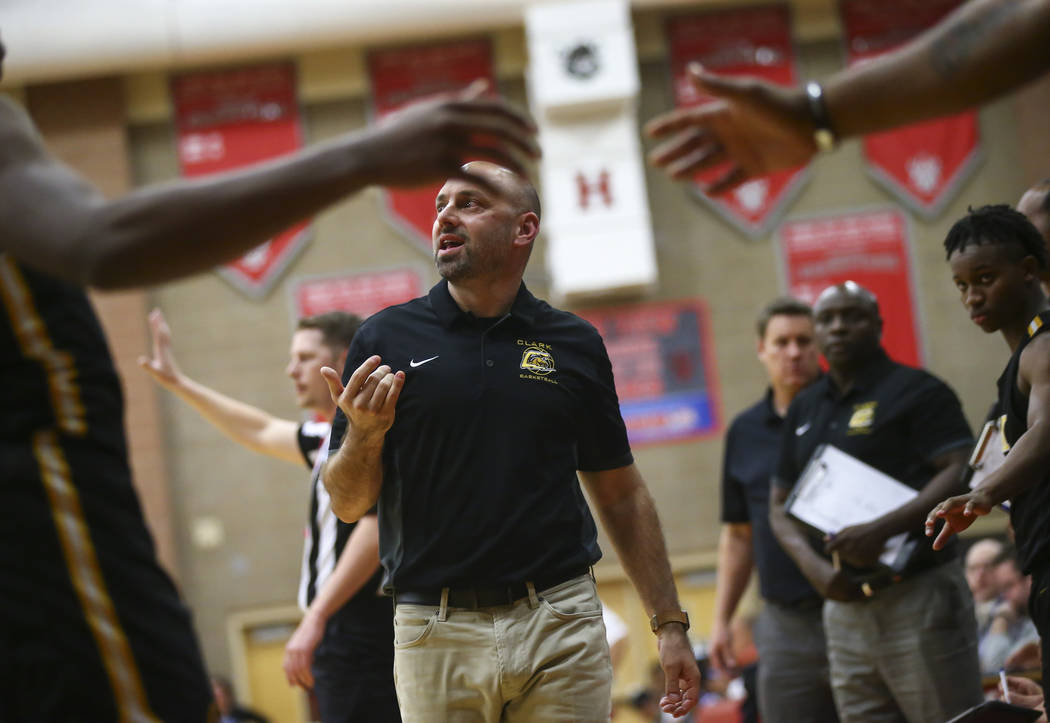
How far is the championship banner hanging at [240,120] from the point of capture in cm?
1189

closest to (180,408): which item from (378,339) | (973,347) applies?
(973,347)

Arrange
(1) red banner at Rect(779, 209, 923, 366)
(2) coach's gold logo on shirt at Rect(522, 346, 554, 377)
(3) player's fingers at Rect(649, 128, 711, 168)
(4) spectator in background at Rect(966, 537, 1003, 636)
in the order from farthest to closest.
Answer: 1. (1) red banner at Rect(779, 209, 923, 366)
2. (4) spectator in background at Rect(966, 537, 1003, 636)
3. (2) coach's gold logo on shirt at Rect(522, 346, 554, 377)
4. (3) player's fingers at Rect(649, 128, 711, 168)

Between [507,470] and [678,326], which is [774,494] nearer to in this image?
[507,470]

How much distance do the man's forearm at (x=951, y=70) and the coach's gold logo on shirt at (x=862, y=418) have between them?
2364 mm

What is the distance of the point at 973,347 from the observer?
11.7 metres

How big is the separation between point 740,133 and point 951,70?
39 cm

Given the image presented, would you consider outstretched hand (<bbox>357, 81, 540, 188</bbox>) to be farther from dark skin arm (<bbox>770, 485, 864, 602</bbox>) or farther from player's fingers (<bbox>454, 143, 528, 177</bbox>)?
dark skin arm (<bbox>770, 485, 864, 602</bbox>)

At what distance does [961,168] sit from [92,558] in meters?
11.8

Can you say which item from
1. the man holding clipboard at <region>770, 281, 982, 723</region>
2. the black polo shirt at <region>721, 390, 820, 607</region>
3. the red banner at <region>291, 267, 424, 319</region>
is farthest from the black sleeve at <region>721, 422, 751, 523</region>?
the red banner at <region>291, 267, 424, 319</region>

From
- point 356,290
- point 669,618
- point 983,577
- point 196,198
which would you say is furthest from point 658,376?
point 196,198

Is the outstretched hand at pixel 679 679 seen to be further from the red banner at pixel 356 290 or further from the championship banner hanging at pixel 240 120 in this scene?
the championship banner hanging at pixel 240 120

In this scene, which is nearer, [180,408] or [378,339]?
[378,339]

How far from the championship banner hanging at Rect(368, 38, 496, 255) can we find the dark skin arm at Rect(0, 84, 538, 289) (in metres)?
10.3

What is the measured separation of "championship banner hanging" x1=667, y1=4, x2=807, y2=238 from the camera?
11914 millimetres
